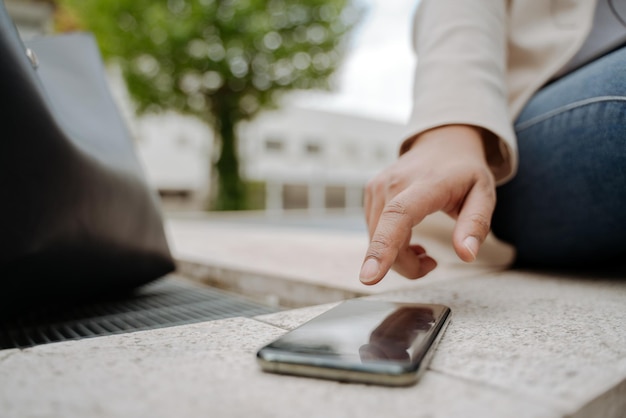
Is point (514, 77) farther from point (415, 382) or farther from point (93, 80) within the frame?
point (93, 80)

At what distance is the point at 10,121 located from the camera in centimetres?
88

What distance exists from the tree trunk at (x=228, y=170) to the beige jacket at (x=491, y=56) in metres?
10.6

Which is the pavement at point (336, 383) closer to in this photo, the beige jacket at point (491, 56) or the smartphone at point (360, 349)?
the smartphone at point (360, 349)

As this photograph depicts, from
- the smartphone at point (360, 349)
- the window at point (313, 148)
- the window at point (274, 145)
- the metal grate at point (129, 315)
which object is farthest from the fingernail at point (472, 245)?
the window at point (313, 148)

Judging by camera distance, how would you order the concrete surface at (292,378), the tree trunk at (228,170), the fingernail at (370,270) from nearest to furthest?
the concrete surface at (292,378)
the fingernail at (370,270)
the tree trunk at (228,170)

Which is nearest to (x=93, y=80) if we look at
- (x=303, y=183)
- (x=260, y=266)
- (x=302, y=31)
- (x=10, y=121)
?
(x=10, y=121)

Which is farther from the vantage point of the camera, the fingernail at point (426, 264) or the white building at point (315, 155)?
the white building at point (315, 155)

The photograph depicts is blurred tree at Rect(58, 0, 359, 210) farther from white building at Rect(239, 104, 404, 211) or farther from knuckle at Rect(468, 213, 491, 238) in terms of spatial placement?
knuckle at Rect(468, 213, 491, 238)

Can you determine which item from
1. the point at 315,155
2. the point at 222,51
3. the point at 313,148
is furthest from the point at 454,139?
the point at 315,155

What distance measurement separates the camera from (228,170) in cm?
1171

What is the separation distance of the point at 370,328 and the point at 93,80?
1175 millimetres

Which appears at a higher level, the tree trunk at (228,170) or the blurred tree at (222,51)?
the blurred tree at (222,51)

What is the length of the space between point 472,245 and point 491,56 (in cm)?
56

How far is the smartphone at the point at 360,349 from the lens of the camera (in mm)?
484
